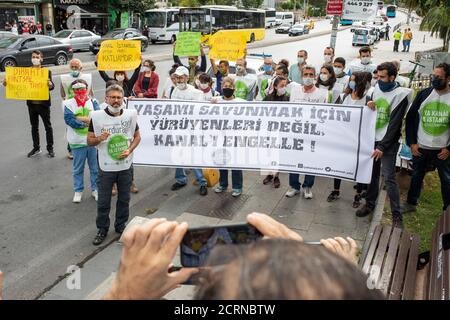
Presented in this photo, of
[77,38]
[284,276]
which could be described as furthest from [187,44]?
[77,38]

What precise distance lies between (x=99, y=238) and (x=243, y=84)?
408cm

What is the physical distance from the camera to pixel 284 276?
85 cm

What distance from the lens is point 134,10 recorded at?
3691 cm

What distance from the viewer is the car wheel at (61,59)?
20891 mm

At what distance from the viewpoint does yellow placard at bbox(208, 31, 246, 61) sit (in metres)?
9.09

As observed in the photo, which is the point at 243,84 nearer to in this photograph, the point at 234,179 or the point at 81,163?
the point at 234,179

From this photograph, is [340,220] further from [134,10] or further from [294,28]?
[294,28]

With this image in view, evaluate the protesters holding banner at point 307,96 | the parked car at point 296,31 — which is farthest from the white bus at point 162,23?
the protesters holding banner at point 307,96

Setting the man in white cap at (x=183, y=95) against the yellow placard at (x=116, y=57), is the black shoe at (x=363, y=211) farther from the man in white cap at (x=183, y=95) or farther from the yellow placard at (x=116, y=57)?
the yellow placard at (x=116, y=57)

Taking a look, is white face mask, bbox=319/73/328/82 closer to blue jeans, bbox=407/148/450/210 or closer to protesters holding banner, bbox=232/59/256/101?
protesters holding banner, bbox=232/59/256/101

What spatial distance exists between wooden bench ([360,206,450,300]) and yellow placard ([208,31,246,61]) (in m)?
5.71

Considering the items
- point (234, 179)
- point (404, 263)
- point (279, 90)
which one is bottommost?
point (234, 179)

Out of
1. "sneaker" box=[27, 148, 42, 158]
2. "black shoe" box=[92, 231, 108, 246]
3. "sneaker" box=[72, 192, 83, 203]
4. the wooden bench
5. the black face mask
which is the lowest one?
"black shoe" box=[92, 231, 108, 246]

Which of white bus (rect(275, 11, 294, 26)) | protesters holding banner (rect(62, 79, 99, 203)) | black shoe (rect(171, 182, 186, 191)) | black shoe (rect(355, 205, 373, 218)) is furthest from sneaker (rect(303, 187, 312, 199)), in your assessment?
white bus (rect(275, 11, 294, 26))
